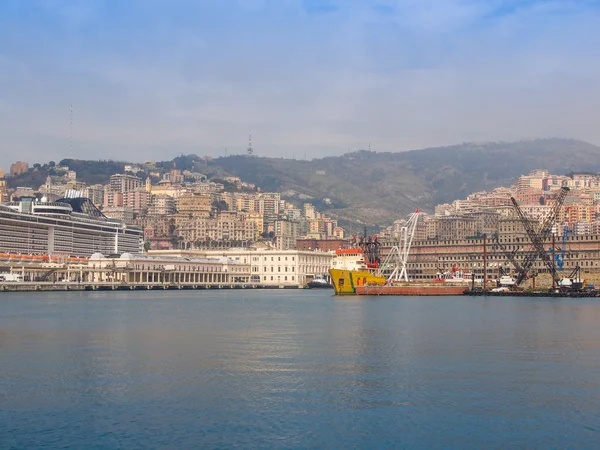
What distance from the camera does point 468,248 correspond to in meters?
144

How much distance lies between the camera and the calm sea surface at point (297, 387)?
1877 centimetres

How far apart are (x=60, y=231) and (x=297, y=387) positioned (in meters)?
114

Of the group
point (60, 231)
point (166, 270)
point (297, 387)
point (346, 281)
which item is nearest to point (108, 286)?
point (166, 270)

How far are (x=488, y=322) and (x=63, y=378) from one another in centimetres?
2766

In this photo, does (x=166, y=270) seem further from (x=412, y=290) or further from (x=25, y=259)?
(x=412, y=290)

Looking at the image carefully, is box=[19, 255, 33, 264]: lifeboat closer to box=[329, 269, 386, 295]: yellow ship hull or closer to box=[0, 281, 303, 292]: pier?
box=[0, 281, 303, 292]: pier

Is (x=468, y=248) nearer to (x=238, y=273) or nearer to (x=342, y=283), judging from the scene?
(x=238, y=273)

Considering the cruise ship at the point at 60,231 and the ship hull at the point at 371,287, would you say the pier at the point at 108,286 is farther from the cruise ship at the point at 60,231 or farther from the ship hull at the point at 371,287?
the ship hull at the point at 371,287

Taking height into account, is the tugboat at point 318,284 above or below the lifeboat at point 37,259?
below

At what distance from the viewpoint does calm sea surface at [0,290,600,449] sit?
18.8 m

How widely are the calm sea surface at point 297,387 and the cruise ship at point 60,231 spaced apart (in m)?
85.7

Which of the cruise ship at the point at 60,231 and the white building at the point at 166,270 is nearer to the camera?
the white building at the point at 166,270

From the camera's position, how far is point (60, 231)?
13162cm

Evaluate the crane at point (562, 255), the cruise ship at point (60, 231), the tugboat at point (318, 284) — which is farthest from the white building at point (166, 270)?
the crane at point (562, 255)
